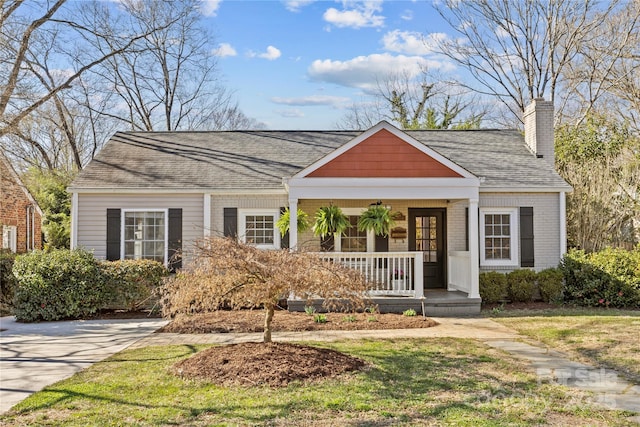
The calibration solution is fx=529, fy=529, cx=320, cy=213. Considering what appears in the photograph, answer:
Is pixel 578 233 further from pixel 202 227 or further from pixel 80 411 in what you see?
pixel 80 411

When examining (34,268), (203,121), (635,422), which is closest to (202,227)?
(34,268)

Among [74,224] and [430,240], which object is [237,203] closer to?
[74,224]

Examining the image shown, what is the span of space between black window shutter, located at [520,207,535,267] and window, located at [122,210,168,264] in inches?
349

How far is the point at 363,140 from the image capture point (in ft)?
39.2

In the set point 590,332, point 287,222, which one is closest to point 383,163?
point 287,222

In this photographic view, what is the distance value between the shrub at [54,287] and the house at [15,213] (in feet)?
30.4

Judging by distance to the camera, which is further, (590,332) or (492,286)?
(492,286)

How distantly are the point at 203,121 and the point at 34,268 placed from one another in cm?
2424

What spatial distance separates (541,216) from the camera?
1326 cm

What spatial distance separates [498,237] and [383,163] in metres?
3.80

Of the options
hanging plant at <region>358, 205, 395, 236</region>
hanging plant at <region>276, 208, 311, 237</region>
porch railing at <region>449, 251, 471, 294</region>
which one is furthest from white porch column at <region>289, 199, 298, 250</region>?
porch railing at <region>449, 251, 471, 294</region>

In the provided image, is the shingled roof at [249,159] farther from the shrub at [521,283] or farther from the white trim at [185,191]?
the shrub at [521,283]

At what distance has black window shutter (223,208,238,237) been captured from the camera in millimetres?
13203

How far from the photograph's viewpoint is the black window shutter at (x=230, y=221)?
43.3ft
